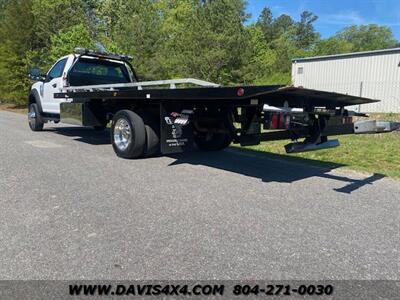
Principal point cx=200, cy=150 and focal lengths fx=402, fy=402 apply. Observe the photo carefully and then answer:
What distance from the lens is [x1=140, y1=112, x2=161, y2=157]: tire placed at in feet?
24.2

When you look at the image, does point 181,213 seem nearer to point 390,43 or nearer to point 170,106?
point 170,106

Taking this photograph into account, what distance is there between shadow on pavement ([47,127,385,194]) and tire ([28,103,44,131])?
5806 millimetres

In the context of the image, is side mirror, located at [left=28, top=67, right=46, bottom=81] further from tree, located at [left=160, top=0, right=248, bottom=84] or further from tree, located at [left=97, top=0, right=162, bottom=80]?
tree, located at [left=160, top=0, right=248, bottom=84]

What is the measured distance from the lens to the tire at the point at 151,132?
24.2 ft

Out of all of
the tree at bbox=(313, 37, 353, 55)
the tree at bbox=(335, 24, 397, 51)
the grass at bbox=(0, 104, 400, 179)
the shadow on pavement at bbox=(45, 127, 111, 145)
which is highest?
the tree at bbox=(335, 24, 397, 51)

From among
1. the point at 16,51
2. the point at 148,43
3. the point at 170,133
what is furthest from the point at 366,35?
the point at 170,133

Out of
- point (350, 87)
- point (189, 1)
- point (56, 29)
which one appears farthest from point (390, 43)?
point (56, 29)

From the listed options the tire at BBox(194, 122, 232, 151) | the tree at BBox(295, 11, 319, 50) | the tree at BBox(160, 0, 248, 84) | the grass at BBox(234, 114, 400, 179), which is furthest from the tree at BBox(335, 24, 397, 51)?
the tire at BBox(194, 122, 232, 151)

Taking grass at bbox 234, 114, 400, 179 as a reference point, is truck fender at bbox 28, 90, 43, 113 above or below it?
above

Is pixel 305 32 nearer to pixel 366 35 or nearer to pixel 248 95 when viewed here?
pixel 366 35

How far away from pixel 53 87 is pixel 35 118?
2048 millimetres

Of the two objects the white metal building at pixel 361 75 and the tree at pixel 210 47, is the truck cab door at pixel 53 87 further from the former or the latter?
the white metal building at pixel 361 75

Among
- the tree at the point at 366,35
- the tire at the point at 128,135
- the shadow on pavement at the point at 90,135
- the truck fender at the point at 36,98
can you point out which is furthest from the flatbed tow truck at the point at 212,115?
the tree at the point at 366,35

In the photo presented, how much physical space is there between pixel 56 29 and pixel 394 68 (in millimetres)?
24522
